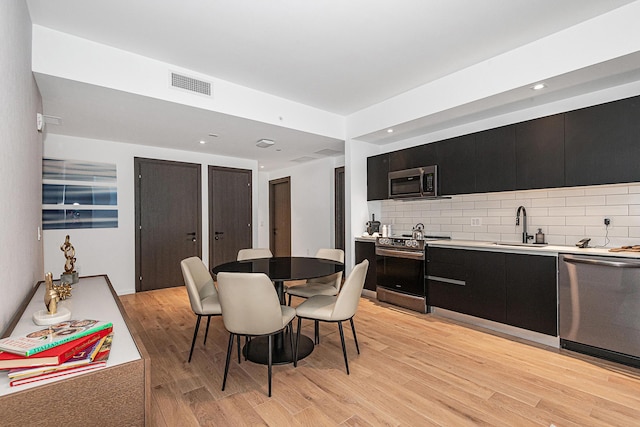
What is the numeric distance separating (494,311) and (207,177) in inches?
199

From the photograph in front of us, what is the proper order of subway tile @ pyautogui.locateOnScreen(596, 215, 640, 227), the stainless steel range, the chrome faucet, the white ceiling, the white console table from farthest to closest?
the stainless steel range, the chrome faucet, subway tile @ pyautogui.locateOnScreen(596, 215, 640, 227), the white ceiling, the white console table

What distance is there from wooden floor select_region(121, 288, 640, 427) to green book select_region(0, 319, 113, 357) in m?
0.89

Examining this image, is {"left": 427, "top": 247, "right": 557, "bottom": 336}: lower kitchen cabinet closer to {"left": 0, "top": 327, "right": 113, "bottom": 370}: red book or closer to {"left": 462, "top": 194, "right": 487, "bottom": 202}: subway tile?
{"left": 462, "top": 194, "right": 487, "bottom": 202}: subway tile

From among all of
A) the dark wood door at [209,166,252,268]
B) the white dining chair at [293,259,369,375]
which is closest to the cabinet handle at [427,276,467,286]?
the white dining chair at [293,259,369,375]

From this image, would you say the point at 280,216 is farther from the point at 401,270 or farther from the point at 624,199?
the point at 624,199

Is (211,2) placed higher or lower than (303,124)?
higher

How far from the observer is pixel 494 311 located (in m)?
3.29

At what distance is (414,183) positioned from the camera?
4.31 m

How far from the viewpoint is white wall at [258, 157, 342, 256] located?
250 inches

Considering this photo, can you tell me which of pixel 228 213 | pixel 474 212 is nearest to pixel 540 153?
pixel 474 212

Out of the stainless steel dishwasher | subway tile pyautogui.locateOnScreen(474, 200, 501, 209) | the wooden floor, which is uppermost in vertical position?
subway tile pyautogui.locateOnScreen(474, 200, 501, 209)

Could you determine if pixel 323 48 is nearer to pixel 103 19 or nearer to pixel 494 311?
pixel 103 19

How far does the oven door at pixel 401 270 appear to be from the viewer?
3.93 meters

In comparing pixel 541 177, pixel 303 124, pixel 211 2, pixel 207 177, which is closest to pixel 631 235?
pixel 541 177
